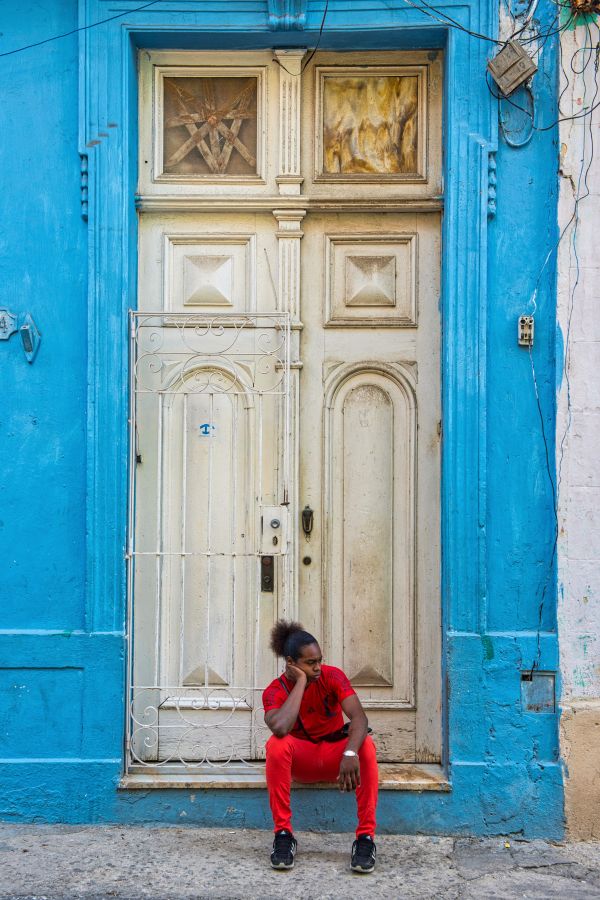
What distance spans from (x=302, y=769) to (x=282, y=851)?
0.38 m

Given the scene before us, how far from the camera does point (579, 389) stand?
5133mm

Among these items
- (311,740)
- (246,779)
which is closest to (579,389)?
(311,740)

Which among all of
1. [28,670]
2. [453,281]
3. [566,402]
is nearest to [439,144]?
[453,281]

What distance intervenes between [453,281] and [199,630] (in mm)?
2251

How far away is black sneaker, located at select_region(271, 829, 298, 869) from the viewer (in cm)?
459

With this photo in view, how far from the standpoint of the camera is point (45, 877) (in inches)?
179

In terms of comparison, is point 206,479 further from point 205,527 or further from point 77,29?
point 77,29

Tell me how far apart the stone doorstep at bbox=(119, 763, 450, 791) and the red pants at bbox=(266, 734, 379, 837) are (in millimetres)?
322

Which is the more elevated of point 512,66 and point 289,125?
point 512,66

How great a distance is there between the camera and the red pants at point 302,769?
461cm

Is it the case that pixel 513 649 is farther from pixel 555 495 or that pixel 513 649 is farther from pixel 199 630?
pixel 199 630

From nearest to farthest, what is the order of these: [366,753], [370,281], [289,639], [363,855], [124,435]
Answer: [363,855] → [366,753] → [289,639] → [124,435] → [370,281]

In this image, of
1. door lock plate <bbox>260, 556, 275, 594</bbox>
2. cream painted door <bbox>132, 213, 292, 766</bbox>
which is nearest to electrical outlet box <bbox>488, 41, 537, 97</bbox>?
cream painted door <bbox>132, 213, 292, 766</bbox>

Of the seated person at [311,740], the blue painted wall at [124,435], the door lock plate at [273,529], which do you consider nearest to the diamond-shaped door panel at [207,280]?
the blue painted wall at [124,435]
